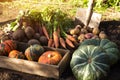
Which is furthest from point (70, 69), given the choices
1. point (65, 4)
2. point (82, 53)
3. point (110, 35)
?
point (65, 4)

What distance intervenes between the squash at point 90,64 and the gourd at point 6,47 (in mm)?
1191

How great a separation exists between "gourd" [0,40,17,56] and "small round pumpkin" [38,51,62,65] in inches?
26.2

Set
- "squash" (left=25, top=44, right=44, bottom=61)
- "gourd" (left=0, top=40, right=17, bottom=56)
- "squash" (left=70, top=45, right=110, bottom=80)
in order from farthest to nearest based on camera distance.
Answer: "gourd" (left=0, top=40, right=17, bottom=56) → "squash" (left=25, top=44, right=44, bottom=61) → "squash" (left=70, top=45, right=110, bottom=80)

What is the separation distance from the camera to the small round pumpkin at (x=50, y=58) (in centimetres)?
454

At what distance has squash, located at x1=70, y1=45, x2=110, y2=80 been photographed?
14.1 feet

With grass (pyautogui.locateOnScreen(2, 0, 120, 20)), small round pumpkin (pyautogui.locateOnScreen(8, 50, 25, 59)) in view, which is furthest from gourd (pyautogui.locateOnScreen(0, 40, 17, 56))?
grass (pyautogui.locateOnScreen(2, 0, 120, 20))

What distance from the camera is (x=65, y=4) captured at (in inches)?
323

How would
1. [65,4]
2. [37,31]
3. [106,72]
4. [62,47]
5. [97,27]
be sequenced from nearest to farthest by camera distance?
[106,72] < [62,47] < [37,31] < [97,27] < [65,4]

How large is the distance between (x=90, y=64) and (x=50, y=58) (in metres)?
0.69

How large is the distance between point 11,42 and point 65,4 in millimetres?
3525

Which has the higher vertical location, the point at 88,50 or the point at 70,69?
the point at 88,50

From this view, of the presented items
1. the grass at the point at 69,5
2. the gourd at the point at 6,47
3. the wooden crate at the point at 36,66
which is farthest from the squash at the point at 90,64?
the grass at the point at 69,5

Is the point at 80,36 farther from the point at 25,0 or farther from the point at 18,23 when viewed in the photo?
the point at 25,0

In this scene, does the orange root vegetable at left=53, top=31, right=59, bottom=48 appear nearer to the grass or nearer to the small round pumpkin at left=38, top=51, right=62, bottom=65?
the small round pumpkin at left=38, top=51, right=62, bottom=65
